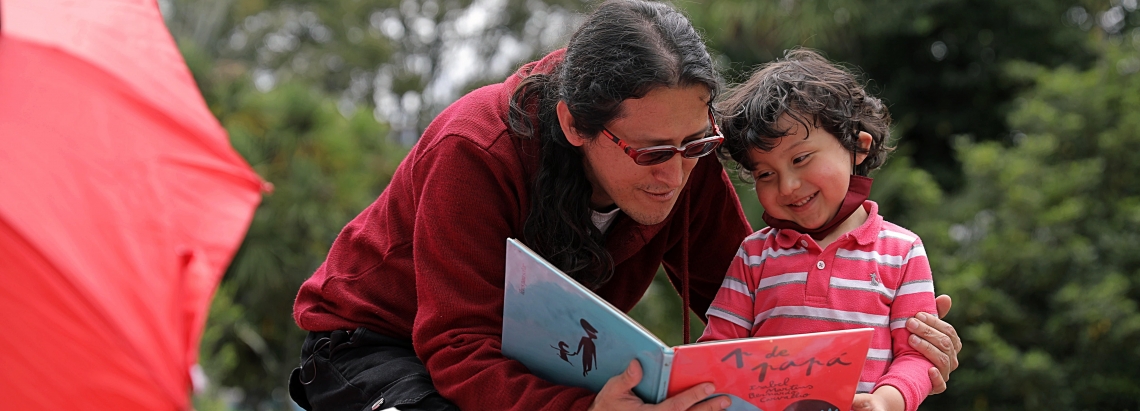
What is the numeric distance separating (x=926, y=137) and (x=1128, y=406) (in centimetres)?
532

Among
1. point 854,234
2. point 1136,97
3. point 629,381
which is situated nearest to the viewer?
point 629,381

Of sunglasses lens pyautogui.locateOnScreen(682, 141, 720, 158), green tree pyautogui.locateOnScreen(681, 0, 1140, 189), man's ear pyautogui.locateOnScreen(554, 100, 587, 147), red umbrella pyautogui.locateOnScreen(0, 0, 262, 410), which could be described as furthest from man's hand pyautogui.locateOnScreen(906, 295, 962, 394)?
green tree pyautogui.locateOnScreen(681, 0, 1140, 189)

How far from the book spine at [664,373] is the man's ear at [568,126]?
0.56 metres

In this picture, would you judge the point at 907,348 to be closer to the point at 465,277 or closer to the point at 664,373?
the point at 664,373

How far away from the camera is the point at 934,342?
1.97m

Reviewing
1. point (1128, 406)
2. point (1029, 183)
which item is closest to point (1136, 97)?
point (1029, 183)

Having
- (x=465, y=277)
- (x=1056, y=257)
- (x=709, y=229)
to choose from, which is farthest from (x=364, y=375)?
(x=1056, y=257)

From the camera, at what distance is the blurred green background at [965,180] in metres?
4.85

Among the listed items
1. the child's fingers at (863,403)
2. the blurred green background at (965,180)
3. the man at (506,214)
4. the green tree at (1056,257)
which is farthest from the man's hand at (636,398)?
the green tree at (1056,257)

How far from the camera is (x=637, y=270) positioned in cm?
243

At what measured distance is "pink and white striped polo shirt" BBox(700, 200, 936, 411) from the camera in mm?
2016

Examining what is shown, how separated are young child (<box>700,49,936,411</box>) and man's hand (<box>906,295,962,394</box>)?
0.02 metres

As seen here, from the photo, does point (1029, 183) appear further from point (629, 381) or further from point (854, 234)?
point (629, 381)

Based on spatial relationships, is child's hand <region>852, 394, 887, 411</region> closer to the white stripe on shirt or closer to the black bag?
the white stripe on shirt
